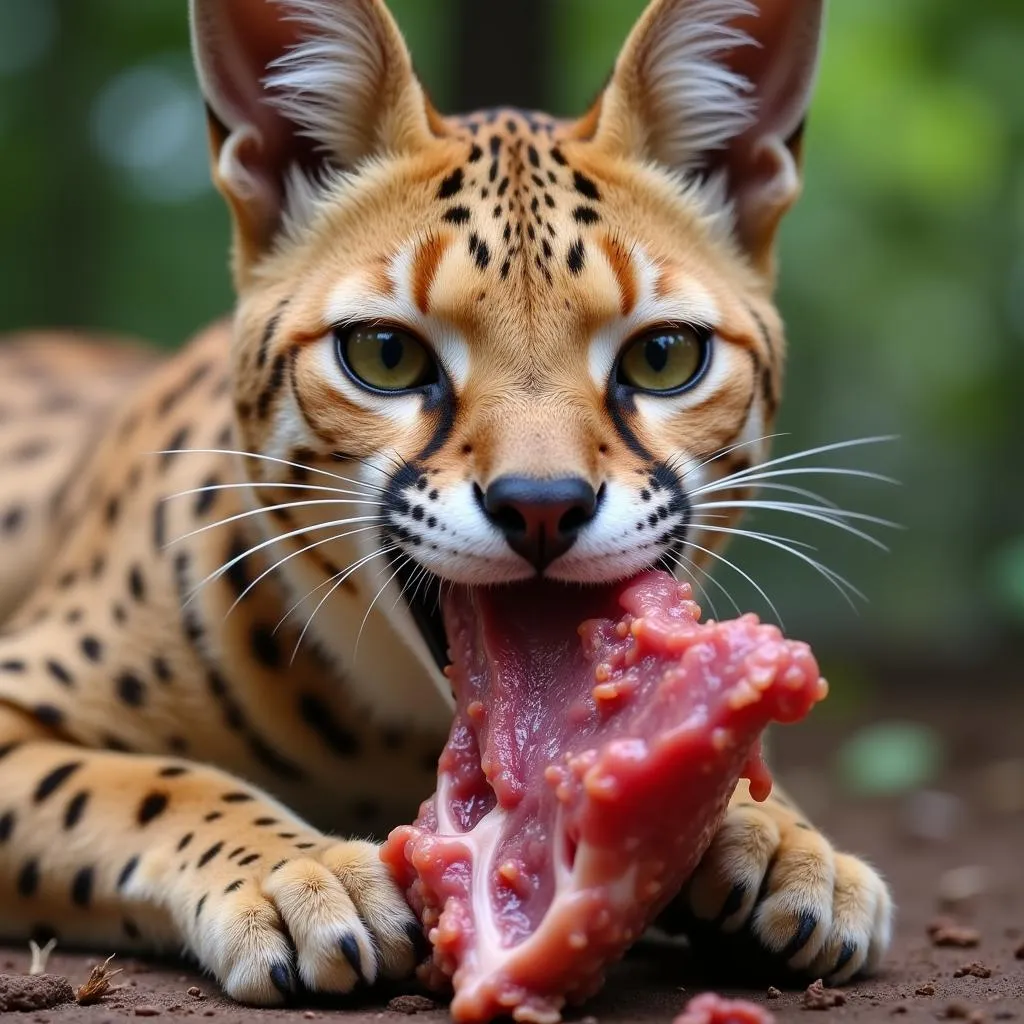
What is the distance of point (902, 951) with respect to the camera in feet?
11.4

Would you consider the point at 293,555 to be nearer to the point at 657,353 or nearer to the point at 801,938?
the point at 657,353

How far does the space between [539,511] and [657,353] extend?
701mm

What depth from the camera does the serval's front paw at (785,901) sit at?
2930 millimetres

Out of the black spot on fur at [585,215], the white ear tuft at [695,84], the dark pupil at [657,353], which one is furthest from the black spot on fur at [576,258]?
the white ear tuft at [695,84]

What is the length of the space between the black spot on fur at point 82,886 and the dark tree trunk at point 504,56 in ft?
18.0

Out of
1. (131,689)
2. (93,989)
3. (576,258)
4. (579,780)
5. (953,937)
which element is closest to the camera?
(579,780)

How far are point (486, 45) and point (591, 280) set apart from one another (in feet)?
17.9

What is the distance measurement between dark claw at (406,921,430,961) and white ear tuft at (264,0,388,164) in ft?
6.03

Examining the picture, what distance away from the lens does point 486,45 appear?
26.9 ft

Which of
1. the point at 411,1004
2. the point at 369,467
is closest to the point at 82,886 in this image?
the point at 411,1004

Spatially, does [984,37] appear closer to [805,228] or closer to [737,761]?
[805,228]

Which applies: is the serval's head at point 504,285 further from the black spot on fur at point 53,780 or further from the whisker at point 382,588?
the black spot on fur at point 53,780

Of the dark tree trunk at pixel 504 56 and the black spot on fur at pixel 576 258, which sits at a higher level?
the dark tree trunk at pixel 504 56

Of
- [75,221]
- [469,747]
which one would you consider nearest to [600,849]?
[469,747]
